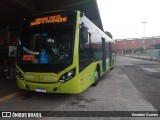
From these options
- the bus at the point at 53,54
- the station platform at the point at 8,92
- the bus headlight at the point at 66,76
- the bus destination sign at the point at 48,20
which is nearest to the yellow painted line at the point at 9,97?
the station platform at the point at 8,92

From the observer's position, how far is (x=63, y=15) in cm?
752

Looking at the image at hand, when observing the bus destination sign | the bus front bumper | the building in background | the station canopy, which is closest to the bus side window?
the bus front bumper

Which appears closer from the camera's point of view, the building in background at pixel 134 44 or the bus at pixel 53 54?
the bus at pixel 53 54

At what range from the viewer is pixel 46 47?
7.23m

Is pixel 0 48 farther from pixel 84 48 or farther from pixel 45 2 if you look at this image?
pixel 84 48

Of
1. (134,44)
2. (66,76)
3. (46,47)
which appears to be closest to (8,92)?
(46,47)

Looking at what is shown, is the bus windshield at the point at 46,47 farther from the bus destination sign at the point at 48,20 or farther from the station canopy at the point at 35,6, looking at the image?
the station canopy at the point at 35,6

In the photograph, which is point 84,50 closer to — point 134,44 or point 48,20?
point 48,20

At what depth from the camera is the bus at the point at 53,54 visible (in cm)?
694

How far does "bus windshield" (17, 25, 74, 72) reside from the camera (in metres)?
7.03

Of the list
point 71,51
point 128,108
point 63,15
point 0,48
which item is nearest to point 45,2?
point 0,48

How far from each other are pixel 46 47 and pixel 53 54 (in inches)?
14.6

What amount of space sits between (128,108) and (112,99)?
3.80ft

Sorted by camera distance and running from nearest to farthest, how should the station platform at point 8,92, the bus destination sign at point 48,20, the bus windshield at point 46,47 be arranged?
the bus windshield at point 46,47
the bus destination sign at point 48,20
the station platform at point 8,92
